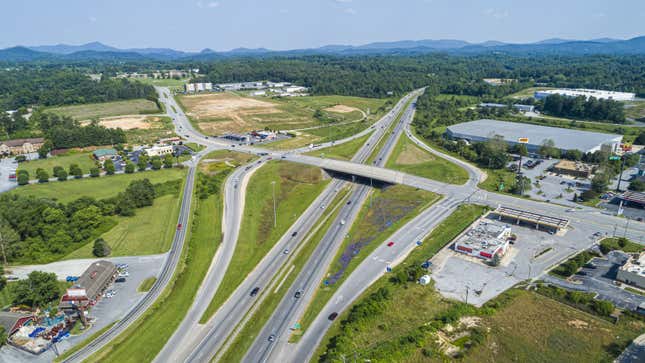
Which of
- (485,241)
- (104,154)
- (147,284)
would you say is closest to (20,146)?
(104,154)

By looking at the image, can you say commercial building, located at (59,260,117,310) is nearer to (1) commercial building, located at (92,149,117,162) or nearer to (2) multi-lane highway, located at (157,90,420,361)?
(2) multi-lane highway, located at (157,90,420,361)

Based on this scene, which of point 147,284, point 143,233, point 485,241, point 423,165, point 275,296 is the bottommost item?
point 147,284

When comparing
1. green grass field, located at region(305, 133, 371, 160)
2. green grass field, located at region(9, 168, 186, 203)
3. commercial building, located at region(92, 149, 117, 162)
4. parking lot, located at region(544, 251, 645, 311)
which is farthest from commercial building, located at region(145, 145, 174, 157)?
parking lot, located at region(544, 251, 645, 311)

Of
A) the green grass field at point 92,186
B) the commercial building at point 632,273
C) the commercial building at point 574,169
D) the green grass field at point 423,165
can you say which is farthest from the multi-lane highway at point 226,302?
the commercial building at point 574,169

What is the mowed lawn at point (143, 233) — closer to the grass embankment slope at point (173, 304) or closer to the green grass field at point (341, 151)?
the grass embankment slope at point (173, 304)

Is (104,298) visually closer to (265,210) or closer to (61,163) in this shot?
(265,210)
